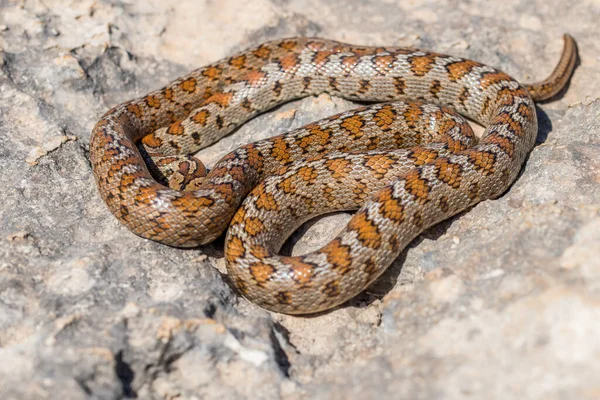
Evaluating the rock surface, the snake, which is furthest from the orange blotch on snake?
the rock surface

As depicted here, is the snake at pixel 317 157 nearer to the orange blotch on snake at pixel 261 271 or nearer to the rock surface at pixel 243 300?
the orange blotch on snake at pixel 261 271

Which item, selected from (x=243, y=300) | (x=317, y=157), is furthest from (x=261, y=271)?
(x=317, y=157)

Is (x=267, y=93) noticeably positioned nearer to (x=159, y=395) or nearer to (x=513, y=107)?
(x=513, y=107)

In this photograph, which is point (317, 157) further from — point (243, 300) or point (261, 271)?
point (243, 300)

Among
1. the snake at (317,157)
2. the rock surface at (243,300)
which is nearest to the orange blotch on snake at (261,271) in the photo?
the snake at (317,157)

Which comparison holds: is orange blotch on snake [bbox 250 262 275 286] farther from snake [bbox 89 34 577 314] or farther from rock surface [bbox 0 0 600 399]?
rock surface [bbox 0 0 600 399]

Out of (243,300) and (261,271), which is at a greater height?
(261,271)
